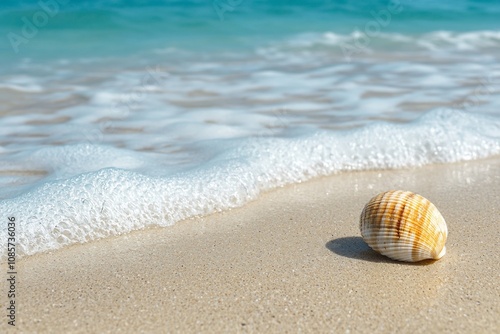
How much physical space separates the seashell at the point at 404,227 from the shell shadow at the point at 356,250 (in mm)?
47

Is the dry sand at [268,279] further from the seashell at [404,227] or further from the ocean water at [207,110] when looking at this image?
the ocean water at [207,110]

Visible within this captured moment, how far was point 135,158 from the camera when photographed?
3557 mm

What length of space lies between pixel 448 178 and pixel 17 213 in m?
2.10

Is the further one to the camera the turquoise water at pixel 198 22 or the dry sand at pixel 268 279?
the turquoise water at pixel 198 22

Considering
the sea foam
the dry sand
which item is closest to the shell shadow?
the dry sand

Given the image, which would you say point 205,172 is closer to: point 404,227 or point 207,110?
point 404,227

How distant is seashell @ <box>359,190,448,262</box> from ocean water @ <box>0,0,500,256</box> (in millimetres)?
894

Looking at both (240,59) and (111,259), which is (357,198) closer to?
(111,259)

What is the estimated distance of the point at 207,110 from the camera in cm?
478

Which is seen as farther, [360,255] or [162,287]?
[360,255]

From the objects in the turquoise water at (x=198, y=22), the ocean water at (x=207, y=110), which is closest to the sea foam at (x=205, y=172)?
the ocean water at (x=207, y=110)

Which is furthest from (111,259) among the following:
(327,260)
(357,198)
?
(357,198)

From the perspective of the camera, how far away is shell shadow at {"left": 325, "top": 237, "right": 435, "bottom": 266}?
2.34 meters

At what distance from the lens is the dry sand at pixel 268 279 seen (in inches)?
78.0
